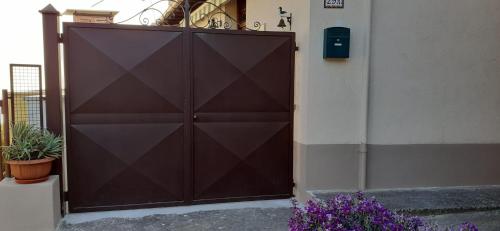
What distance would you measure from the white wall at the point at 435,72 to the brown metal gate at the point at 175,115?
1.09 m

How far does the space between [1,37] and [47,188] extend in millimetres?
7425

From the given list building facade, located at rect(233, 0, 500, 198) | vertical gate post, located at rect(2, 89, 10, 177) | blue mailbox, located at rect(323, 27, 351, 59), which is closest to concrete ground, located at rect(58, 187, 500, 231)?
building facade, located at rect(233, 0, 500, 198)

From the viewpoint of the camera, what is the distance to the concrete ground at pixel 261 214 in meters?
4.24

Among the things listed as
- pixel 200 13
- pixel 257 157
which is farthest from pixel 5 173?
pixel 200 13

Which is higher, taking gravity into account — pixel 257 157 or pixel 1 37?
pixel 1 37

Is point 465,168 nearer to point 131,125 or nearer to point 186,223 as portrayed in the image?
point 186,223

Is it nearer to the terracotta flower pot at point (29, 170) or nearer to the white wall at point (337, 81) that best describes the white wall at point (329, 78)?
the white wall at point (337, 81)

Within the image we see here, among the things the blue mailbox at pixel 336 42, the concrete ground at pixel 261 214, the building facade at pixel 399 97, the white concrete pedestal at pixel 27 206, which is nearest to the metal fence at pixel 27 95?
the white concrete pedestal at pixel 27 206

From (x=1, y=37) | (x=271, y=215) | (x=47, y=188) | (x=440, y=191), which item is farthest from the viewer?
(x=1, y=37)

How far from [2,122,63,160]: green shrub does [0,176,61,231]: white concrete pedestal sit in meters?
0.27

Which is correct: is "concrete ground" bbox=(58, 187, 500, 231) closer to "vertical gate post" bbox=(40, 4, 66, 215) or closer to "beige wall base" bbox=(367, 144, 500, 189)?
"beige wall base" bbox=(367, 144, 500, 189)

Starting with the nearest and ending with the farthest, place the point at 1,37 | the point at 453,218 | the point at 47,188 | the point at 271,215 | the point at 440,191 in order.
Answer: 1. the point at 47,188
2. the point at 453,218
3. the point at 271,215
4. the point at 440,191
5. the point at 1,37

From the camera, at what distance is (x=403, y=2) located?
4809mm

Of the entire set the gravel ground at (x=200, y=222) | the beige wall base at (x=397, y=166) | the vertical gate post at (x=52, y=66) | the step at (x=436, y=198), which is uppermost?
the vertical gate post at (x=52, y=66)
